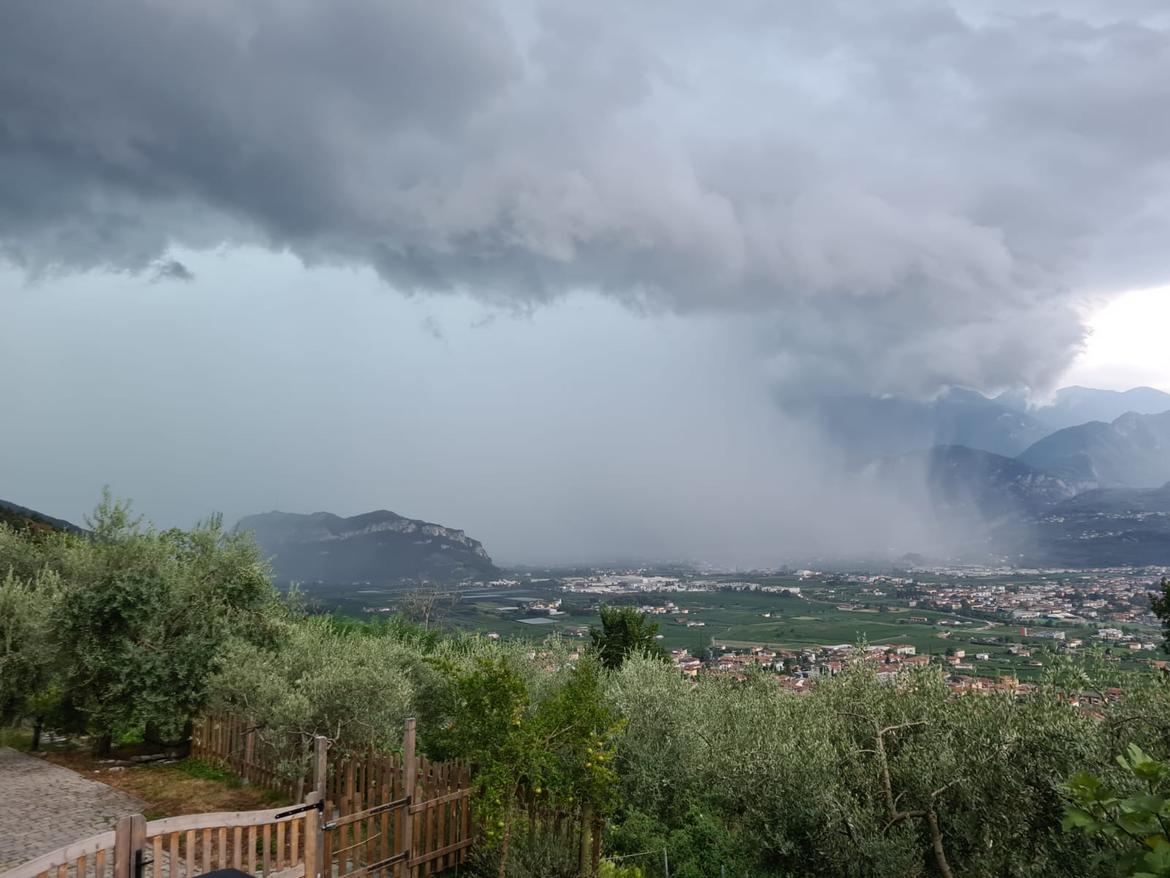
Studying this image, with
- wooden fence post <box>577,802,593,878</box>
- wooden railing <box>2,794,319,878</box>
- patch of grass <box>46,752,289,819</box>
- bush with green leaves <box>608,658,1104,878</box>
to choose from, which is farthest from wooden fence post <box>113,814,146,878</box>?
patch of grass <box>46,752,289,819</box>

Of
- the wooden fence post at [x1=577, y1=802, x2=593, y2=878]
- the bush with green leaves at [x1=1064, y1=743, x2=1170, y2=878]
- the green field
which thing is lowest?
the green field

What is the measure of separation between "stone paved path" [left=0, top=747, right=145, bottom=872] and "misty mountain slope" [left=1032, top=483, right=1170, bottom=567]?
164842 mm

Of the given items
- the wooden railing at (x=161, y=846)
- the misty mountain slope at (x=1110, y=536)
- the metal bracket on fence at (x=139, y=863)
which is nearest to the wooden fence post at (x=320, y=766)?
the wooden railing at (x=161, y=846)

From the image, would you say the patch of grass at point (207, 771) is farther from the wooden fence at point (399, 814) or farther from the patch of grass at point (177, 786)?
the wooden fence at point (399, 814)

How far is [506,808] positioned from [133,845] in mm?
5106

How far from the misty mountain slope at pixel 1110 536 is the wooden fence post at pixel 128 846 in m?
167

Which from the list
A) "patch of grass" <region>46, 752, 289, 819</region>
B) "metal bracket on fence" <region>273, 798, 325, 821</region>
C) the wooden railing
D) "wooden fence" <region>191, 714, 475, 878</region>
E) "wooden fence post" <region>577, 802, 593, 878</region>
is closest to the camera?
the wooden railing

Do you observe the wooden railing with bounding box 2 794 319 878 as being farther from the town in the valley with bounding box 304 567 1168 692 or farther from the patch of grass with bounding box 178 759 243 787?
the town in the valley with bounding box 304 567 1168 692

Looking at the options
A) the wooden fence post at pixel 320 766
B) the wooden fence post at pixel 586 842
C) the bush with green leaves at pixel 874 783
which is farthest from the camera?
the wooden fence post at pixel 586 842

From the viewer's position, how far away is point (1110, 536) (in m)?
155

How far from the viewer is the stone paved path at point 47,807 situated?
1278 cm

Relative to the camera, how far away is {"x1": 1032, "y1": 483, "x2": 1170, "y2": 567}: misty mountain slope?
140250 mm

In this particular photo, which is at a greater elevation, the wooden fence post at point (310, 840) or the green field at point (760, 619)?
the wooden fence post at point (310, 840)

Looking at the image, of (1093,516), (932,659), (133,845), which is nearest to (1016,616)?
(932,659)
